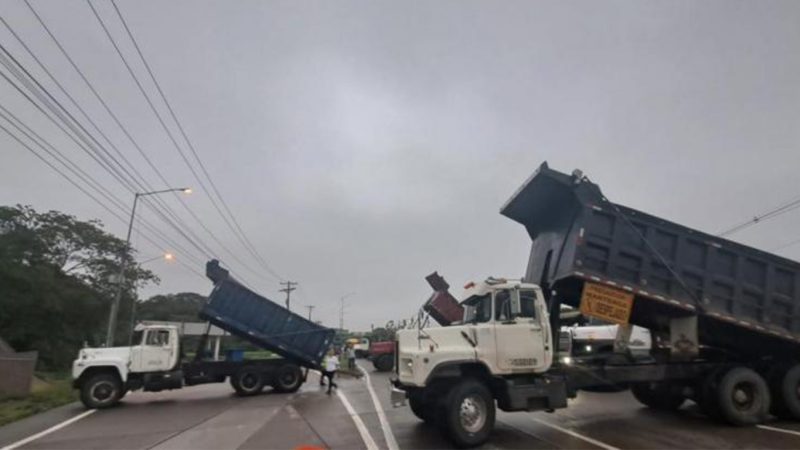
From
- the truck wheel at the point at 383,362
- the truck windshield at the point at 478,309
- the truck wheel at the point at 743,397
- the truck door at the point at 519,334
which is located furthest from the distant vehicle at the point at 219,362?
the truck wheel at the point at 743,397

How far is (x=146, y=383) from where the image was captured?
616 inches

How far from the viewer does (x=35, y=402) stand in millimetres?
14812

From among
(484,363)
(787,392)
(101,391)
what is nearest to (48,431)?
(101,391)

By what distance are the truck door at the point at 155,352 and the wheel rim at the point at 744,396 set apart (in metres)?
15.0

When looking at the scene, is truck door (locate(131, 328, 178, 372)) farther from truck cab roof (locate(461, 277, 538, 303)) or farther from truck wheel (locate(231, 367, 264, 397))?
truck cab roof (locate(461, 277, 538, 303))

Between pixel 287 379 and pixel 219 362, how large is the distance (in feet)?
7.92

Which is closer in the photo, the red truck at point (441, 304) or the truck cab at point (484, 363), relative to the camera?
the truck cab at point (484, 363)

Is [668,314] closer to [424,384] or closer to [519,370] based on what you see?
[519,370]

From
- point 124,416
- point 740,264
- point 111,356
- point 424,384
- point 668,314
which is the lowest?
point 124,416

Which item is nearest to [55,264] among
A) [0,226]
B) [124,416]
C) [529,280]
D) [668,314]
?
[0,226]

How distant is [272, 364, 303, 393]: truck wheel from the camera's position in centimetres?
1786

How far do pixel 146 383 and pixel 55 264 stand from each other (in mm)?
25834

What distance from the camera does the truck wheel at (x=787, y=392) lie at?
9953mm

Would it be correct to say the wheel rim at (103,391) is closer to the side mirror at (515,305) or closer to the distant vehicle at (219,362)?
the distant vehicle at (219,362)
